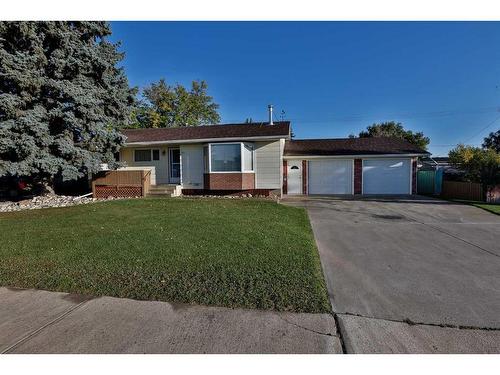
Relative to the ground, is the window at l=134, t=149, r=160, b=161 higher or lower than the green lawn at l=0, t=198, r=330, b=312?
higher

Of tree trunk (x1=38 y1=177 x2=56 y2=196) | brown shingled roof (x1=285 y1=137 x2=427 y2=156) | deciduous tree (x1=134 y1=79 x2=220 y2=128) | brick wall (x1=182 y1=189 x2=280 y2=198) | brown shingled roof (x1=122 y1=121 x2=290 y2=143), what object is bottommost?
brick wall (x1=182 y1=189 x2=280 y2=198)

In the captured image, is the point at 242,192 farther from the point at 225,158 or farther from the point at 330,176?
the point at 330,176

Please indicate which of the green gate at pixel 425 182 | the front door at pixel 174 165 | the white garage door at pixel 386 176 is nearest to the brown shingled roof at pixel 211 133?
the front door at pixel 174 165

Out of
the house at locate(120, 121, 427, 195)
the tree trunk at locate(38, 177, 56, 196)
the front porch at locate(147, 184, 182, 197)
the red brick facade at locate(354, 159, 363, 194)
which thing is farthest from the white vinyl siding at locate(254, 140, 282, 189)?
the tree trunk at locate(38, 177, 56, 196)

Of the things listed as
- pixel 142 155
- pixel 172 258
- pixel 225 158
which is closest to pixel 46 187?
pixel 142 155

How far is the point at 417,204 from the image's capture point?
12055 millimetres

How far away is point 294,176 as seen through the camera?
16.4 m

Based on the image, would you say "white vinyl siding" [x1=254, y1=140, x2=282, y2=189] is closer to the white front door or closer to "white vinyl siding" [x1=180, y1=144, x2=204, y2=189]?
the white front door

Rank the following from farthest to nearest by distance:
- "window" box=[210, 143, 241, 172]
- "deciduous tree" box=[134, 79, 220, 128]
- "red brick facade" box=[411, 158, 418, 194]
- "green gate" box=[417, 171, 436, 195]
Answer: "deciduous tree" box=[134, 79, 220, 128] → "green gate" box=[417, 171, 436, 195] → "red brick facade" box=[411, 158, 418, 194] → "window" box=[210, 143, 241, 172]

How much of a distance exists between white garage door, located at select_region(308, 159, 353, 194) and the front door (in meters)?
7.49

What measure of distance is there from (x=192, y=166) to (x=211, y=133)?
2.10 m

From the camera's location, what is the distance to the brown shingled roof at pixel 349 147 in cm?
1581

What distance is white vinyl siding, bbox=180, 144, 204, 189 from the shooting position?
14.8 meters

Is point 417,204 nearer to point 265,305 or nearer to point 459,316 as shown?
point 459,316
